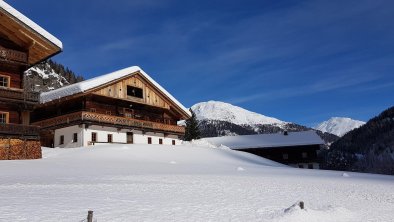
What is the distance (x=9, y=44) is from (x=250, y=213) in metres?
22.3

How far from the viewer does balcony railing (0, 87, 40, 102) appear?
24172mm

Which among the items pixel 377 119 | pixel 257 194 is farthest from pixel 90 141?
pixel 377 119

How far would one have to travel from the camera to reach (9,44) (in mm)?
25875

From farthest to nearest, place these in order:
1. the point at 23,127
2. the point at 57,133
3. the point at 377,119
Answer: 1. the point at 377,119
2. the point at 57,133
3. the point at 23,127

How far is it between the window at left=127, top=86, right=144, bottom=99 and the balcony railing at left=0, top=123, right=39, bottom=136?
17090mm

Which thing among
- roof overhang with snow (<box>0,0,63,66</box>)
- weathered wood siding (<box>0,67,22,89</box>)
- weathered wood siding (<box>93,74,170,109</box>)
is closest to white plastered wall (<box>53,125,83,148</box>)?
weathered wood siding (<box>93,74,170,109</box>)

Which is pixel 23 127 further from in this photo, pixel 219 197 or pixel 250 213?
pixel 250 213

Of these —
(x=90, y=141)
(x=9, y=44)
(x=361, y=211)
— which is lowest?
(x=361, y=211)

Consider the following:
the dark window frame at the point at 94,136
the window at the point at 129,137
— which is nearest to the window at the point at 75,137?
the dark window frame at the point at 94,136

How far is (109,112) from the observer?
126 feet

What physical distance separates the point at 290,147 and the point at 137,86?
28.3 m

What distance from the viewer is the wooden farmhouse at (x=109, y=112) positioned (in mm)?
34844

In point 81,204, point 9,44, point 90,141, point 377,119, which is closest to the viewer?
point 81,204

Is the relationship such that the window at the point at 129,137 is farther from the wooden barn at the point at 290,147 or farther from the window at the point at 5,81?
the wooden barn at the point at 290,147
